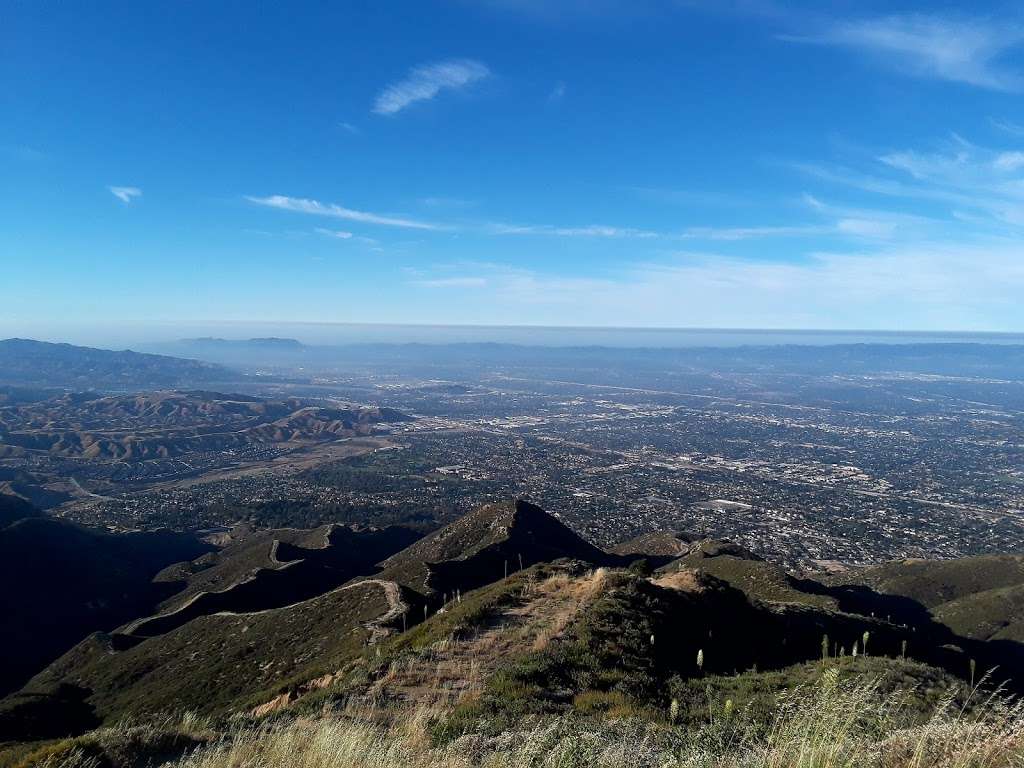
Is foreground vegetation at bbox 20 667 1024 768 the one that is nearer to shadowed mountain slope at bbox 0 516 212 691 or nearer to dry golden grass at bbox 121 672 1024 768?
dry golden grass at bbox 121 672 1024 768

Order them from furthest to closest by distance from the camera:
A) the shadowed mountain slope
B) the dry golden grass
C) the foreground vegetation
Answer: the shadowed mountain slope < the foreground vegetation < the dry golden grass

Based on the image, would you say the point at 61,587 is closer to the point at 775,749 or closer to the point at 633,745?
the point at 633,745

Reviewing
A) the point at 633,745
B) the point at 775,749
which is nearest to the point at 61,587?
the point at 633,745

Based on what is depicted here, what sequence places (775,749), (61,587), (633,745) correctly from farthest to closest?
1. (61,587)
2. (633,745)
3. (775,749)

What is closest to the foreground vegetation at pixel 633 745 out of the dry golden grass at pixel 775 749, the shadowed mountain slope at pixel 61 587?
the dry golden grass at pixel 775 749

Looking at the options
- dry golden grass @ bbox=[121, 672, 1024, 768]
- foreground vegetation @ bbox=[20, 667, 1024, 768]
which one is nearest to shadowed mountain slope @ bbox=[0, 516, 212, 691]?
foreground vegetation @ bbox=[20, 667, 1024, 768]

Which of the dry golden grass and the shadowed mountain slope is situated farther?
the shadowed mountain slope

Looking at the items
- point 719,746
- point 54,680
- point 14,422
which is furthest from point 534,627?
point 14,422

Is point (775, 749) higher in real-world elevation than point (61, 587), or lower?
higher

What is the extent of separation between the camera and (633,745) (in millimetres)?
7750

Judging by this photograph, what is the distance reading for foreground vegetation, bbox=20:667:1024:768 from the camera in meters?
4.84

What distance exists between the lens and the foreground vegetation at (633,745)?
4.84 metres

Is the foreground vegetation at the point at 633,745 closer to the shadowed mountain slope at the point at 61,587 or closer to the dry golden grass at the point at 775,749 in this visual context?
the dry golden grass at the point at 775,749

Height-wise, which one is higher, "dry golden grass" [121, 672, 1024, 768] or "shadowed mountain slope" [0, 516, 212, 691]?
"dry golden grass" [121, 672, 1024, 768]
